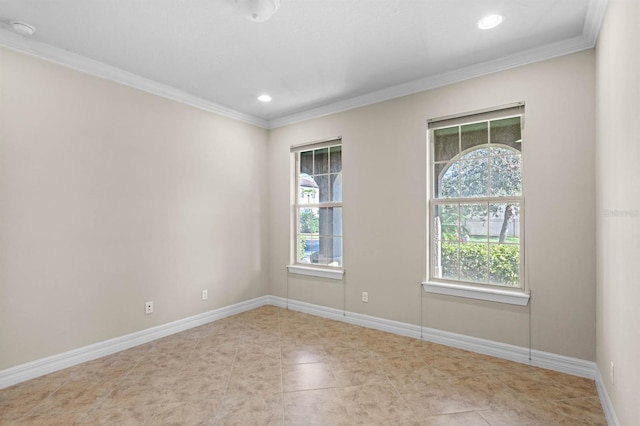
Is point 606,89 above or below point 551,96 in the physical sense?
below

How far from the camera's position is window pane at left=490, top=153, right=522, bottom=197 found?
9.80ft

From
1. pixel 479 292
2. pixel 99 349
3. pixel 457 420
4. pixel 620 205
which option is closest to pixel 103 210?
pixel 99 349

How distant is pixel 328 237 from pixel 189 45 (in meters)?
2.70

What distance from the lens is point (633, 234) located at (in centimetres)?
153

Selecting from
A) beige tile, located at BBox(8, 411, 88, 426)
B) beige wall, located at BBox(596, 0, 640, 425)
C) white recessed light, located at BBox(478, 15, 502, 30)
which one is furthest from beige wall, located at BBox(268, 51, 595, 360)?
beige tile, located at BBox(8, 411, 88, 426)

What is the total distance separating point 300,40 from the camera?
2.68 meters

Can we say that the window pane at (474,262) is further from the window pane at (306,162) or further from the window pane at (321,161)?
the window pane at (306,162)

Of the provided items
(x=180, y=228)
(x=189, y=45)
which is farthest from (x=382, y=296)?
(x=189, y=45)

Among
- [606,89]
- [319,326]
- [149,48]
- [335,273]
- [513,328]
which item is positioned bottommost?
[319,326]

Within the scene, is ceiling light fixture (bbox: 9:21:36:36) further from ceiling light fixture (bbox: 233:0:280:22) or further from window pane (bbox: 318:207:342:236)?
window pane (bbox: 318:207:342:236)

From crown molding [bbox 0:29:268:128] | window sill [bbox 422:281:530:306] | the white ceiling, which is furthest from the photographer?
window sill [bbox 422:281:530:306]

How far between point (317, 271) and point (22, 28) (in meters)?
3.63

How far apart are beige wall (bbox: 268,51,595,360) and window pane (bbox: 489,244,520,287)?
6.3 inches

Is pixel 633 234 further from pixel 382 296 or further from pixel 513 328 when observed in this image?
pixel 382 296
